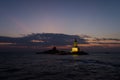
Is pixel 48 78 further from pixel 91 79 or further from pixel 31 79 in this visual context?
pixel 91 79

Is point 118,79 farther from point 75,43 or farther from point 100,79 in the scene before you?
point 75,43

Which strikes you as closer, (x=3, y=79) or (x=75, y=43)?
(x=3, y=79)

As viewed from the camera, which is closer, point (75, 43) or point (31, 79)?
point (31, 79)

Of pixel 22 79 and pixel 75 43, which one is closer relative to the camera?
pixel 22 79

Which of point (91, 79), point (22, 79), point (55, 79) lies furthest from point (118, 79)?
point (22, 79)

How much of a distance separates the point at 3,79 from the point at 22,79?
3252mm

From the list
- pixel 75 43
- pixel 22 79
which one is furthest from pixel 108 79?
pixel 75 43

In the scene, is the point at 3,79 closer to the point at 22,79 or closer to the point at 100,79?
the point at 22,79

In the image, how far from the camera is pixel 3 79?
102 ft

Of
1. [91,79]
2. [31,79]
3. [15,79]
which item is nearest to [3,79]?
[15,79]

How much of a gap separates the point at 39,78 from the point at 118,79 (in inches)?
544

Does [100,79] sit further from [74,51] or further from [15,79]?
[74,51]

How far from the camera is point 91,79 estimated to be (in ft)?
103

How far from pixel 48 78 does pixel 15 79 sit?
18.9ft
